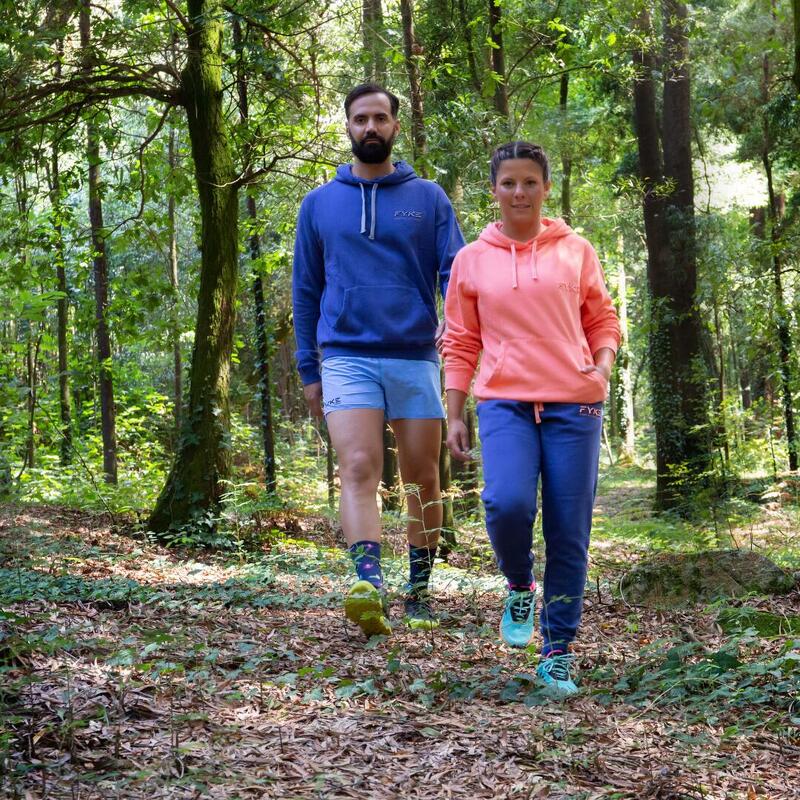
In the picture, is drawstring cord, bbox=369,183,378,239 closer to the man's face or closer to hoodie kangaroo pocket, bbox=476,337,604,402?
the man's face

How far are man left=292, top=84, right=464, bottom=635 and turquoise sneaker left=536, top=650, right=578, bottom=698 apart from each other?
1116 mm

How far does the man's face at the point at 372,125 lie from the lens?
502cm

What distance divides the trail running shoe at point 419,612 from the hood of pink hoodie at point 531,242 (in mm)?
1682

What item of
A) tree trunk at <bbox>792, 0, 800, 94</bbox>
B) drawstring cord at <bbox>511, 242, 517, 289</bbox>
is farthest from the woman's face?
tree trunk at <bbox>792, 0, 800, 94</bbox>

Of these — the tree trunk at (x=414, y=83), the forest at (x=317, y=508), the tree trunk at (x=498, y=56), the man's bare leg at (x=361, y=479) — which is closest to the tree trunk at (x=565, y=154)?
the forest at (x=317, y=508)

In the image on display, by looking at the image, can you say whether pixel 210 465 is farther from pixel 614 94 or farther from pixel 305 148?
pixel 614 94

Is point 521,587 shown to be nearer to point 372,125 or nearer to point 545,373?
point 545,373

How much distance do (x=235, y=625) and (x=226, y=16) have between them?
5586 millimetres

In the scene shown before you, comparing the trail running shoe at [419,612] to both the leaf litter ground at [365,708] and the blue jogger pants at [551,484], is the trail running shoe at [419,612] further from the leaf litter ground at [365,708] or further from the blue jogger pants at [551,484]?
the blue jogger pants at [551,484]

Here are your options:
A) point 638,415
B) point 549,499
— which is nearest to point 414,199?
point 549,499

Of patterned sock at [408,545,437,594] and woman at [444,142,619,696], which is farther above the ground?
woman at [444,142,619,696]

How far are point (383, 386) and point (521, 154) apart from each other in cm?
149

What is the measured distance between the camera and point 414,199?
5.17 m

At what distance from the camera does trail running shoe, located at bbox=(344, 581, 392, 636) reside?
433cm
